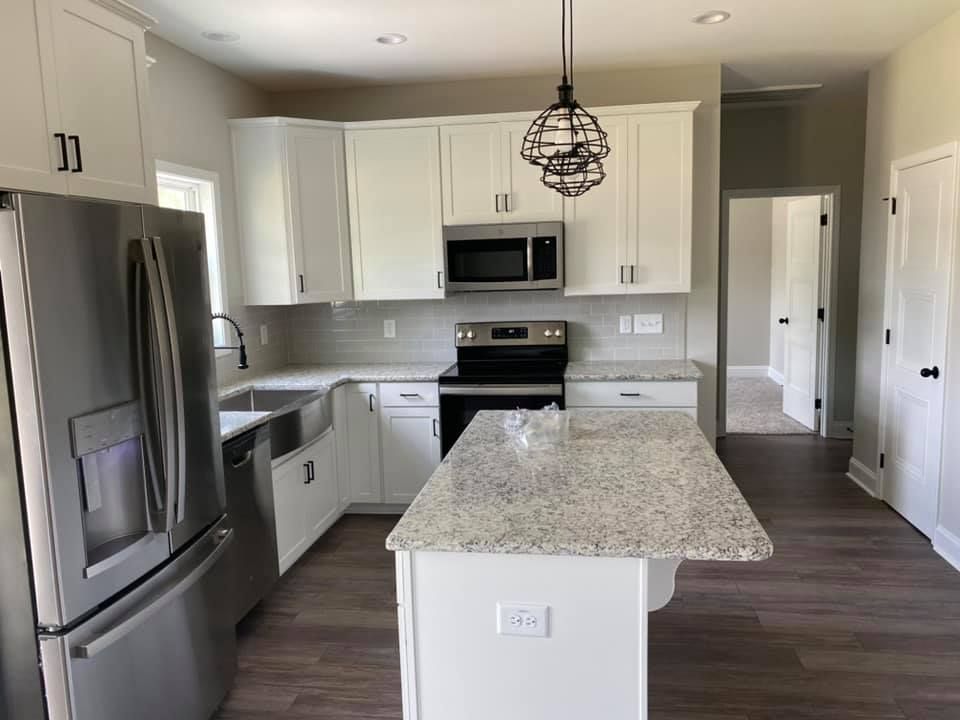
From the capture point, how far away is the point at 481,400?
A: 3.98 m

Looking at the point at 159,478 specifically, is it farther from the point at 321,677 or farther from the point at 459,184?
the point at 459,184

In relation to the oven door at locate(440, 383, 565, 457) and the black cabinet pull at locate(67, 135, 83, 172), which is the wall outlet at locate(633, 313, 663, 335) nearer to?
the oven door at locate(440, 383, 565, 457)

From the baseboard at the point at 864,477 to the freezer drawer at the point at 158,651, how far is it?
12.6 feet

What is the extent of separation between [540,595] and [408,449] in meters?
2.54

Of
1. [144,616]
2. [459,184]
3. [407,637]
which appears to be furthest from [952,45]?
[144,616]

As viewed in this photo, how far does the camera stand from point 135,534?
1942 millimetres

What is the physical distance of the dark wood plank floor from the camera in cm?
237

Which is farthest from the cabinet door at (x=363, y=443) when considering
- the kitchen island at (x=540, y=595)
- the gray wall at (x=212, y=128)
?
the kitchen island at (x=540, y=595)

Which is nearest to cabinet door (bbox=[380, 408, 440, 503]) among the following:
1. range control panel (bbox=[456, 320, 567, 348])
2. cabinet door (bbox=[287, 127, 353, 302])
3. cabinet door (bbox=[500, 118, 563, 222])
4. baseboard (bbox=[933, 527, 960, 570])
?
range control panel (bbox=[456, 320, 567, 348])

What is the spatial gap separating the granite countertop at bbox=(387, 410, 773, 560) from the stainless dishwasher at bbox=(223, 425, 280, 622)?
96 centimetres

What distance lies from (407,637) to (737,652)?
157cm

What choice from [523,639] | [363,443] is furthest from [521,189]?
[523,639]

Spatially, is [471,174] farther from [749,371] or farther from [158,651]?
[749,371]

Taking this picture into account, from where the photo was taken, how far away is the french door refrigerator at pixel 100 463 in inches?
64.6
